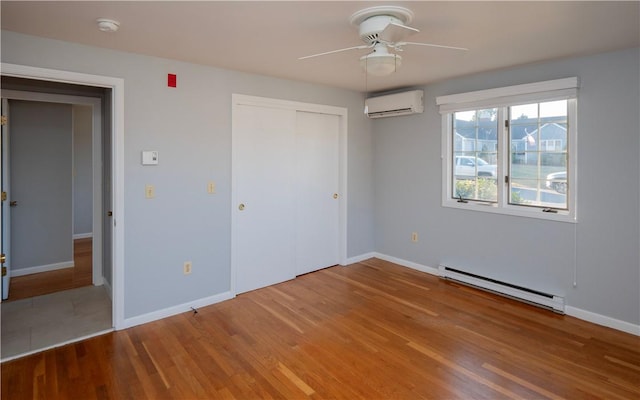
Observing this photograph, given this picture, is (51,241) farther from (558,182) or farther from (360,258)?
(558,182)

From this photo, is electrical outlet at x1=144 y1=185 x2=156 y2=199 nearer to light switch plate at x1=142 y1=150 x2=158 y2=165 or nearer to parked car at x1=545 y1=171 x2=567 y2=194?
light switch plate at x1=142 y1=150 x2=158 y2=165

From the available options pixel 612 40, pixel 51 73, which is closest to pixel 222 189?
pixel 51 73

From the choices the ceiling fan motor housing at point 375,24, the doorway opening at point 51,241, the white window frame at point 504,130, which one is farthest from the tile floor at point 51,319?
the white window frame at point 504,130

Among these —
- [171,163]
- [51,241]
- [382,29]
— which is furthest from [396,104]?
[51,241]

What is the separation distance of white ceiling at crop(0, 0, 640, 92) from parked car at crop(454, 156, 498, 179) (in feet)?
3.57

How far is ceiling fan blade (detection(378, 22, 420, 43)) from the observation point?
224 cm

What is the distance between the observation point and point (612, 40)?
2.79m

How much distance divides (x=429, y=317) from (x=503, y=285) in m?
1.06

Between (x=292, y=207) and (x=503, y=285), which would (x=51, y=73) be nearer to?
(x=292, y=207)

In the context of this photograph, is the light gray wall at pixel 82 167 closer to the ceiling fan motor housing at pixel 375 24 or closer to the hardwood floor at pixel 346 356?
the hardwood floor at pixel 346 356

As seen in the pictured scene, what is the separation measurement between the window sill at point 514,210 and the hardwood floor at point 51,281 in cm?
441

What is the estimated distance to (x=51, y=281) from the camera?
171 inches

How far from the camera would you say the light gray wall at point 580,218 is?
3045mm

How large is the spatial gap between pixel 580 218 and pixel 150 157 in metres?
3.86
